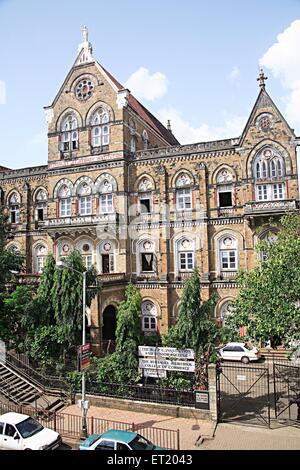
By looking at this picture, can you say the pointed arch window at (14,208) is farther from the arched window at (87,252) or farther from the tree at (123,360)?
the tree at (123,360)

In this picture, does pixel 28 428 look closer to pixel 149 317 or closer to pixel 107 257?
pixel 149 317

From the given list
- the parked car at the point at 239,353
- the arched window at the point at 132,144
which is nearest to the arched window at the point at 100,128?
the arched window at the point at 132,144

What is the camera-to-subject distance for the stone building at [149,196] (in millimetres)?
28266

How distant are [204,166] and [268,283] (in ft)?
50.1

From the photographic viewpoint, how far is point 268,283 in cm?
1678

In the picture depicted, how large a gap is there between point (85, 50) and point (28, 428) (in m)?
30.5

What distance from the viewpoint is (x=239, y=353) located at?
85.0 feet

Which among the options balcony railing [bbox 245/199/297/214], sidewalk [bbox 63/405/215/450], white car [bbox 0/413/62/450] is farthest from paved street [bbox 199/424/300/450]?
balcony railing [bbox 245/199/297/214]

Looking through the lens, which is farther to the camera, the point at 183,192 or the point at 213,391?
the point at 183,192

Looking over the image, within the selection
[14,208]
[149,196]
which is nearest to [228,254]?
[149,196]

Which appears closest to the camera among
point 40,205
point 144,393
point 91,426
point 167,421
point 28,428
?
point 28,428

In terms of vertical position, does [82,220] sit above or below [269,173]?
below

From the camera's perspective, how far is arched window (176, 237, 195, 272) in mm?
30609

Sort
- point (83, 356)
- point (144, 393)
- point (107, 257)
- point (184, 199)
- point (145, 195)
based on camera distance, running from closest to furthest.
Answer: point (83, 356) → point (144, 393) → point (184, 199) → point (145, 195) → point (107, 257)
